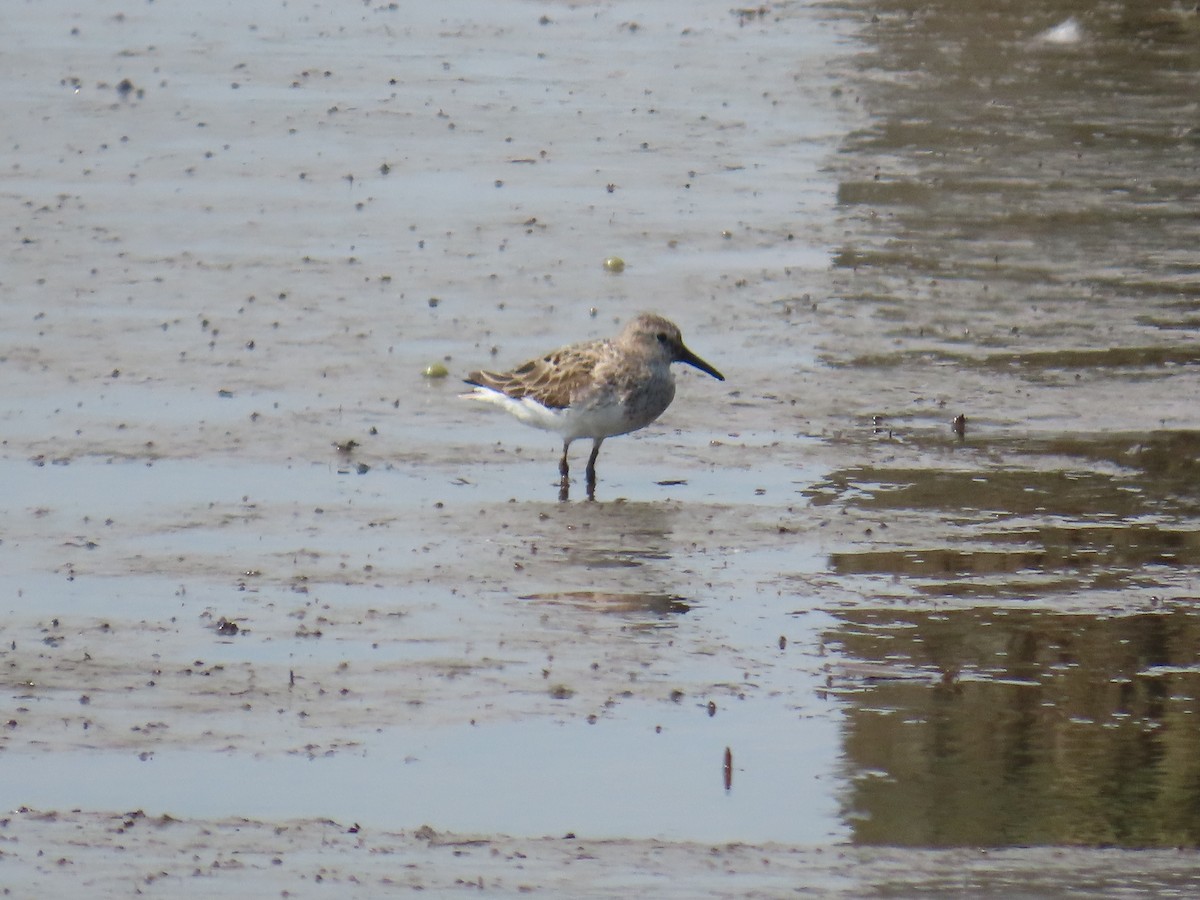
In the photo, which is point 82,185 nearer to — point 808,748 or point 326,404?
point 326,404

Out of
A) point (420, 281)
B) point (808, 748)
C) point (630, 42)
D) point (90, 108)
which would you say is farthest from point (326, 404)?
point (630, 42)

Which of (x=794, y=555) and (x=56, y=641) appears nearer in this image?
(x=56, y=641)

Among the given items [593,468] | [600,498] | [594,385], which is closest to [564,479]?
[593,468]

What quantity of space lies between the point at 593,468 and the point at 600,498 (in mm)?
395

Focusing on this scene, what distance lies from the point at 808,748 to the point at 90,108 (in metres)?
14.3

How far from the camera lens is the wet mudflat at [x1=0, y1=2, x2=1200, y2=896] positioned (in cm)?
725

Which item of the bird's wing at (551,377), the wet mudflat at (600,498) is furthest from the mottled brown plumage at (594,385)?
the wet mudflat at (600,498)

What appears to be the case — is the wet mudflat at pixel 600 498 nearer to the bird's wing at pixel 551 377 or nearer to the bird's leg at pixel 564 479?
the bird's leg at pixel 564 479

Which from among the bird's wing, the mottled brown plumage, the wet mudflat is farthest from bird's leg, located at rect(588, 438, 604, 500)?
the bird's wing

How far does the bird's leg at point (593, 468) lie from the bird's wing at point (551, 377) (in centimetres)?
30

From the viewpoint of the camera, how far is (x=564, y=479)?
1144 cm

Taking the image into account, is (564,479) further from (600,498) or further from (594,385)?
(594,385)

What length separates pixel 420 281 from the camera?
15180mm

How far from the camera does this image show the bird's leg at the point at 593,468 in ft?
36.9
